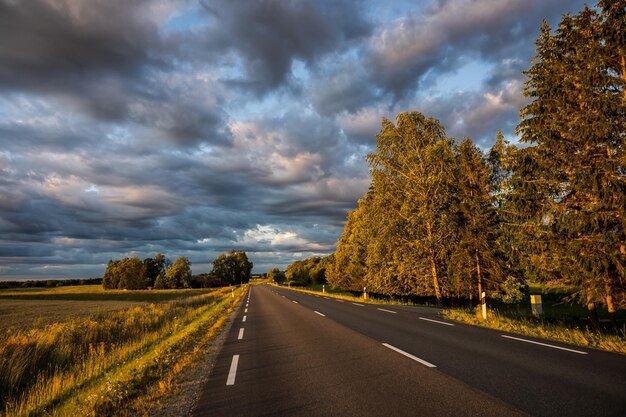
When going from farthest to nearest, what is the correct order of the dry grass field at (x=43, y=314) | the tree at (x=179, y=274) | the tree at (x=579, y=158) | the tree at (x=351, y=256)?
the tree at (x=179, y=274) → the tree at (x=351, y=256) → the dry grass field at (x=43, y=314) → the tree at (x=579, y=158)

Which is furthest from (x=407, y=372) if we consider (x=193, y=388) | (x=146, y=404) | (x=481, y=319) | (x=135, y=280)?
(x=135, y=280)

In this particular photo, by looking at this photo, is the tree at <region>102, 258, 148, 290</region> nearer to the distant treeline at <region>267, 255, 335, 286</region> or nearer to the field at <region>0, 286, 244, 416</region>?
the distant treeline at <region>267, 255, 335, 286</region>

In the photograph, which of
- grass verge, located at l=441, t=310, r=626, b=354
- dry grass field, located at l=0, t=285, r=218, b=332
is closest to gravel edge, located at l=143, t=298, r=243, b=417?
grass verge, located at l=441, t=310, r=626, b=354

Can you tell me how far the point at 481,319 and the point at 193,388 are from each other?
11089 millimetres

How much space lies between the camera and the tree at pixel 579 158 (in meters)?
12.4

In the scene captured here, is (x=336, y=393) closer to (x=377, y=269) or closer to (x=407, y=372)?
(x=407, y=372)

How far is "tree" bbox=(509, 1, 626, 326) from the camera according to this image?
1236cm

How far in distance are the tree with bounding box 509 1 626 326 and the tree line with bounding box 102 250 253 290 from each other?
112m

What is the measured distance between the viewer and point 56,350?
1126 cm

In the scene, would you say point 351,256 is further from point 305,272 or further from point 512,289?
point 305,272

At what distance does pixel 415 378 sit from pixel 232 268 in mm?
139531

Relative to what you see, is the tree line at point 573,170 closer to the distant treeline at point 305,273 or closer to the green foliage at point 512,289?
the green foliage at point 512,289

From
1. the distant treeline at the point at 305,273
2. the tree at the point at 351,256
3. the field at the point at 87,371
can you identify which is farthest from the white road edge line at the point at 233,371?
the distant treeline at the point at 305,273

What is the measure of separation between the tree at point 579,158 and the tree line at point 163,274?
368 feet
